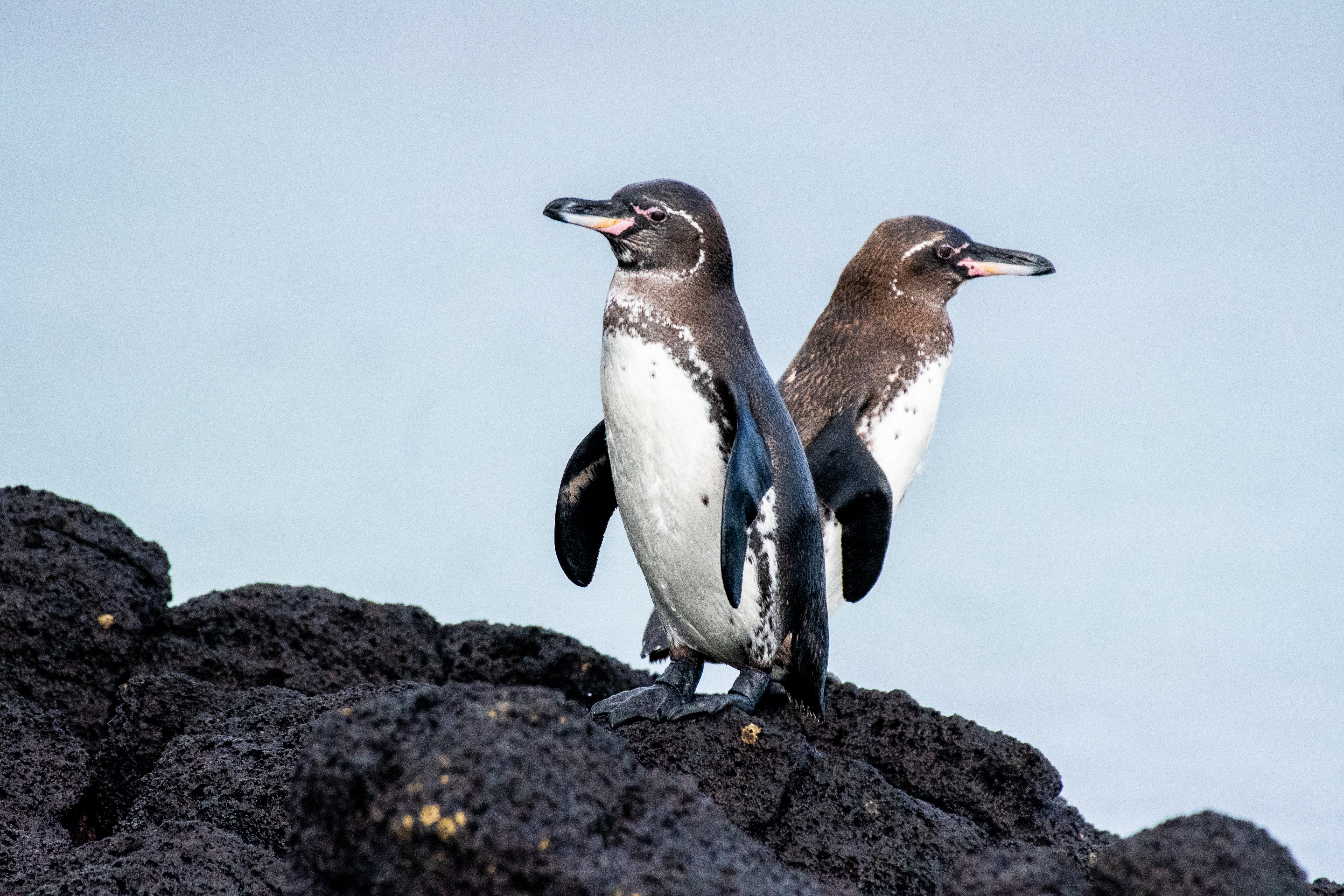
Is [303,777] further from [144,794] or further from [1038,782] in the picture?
[1038,782]

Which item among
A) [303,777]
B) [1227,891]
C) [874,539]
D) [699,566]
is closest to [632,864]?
[303,777]

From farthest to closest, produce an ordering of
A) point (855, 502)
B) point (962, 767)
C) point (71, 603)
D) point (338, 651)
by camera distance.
→ point (338, 651) → point (71, 603) → point (855, 502) → point (962, 767)

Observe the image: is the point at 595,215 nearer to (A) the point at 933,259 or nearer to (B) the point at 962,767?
(A) the point at 933,259

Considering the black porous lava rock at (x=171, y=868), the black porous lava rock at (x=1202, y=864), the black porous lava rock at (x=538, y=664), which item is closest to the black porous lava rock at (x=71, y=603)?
the black porous lava rock at (x=538, y=664)

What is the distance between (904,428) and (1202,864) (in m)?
3.14

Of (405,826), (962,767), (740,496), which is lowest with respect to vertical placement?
(405,826)

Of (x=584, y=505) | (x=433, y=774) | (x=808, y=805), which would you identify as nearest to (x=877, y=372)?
(x=584, y=505)

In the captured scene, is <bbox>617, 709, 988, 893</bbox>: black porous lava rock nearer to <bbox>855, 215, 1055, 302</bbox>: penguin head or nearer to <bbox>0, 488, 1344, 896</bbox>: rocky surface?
<bbox>0, 488, 1344, 896</bbox>: rocky surface

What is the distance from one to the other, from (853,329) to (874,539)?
3.32 ft

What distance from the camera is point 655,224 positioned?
3.67 m

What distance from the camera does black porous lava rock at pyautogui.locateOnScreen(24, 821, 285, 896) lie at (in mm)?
2686

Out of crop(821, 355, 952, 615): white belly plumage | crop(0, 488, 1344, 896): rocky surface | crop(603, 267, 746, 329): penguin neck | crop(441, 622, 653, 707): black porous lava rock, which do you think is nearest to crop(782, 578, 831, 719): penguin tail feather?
crop(0, 488, 1344, 896): rocky surface

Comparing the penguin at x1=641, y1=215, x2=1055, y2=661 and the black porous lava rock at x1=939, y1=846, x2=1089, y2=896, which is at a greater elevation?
the penguin at x1=641, y1=215, x2=1055, y2=661

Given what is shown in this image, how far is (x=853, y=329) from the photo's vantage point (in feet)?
16.5
